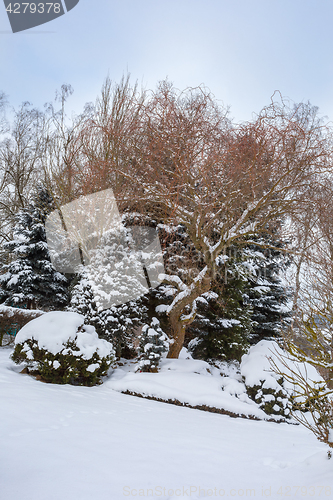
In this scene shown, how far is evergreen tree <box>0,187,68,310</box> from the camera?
36.5 ft

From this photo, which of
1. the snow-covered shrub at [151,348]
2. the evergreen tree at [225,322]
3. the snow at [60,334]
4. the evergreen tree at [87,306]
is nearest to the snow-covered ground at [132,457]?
the snow at [60,334]

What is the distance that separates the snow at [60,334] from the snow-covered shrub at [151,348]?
1.30 metres

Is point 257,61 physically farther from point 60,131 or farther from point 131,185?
point 60,131

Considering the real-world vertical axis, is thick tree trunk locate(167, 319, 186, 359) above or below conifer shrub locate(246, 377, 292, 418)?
above

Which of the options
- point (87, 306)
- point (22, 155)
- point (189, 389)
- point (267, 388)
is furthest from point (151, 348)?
point (22, 155)

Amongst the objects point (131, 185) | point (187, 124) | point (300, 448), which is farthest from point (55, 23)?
point (300, 448)

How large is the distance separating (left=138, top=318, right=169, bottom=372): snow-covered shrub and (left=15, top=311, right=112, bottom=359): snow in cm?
130

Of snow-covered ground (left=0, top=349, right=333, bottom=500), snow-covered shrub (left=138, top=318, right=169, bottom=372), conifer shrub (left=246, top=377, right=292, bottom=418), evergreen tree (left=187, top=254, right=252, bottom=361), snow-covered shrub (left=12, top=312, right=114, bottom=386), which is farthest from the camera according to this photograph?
evergreen tree (left=187, top=254, right=252, bottom=361)

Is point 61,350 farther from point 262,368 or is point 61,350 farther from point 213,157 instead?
point 213,157

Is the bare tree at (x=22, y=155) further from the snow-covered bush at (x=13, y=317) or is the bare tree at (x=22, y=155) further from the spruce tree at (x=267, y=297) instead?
the spruce tree at (x=267, y=297)

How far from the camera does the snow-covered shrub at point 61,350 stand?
18.6ft

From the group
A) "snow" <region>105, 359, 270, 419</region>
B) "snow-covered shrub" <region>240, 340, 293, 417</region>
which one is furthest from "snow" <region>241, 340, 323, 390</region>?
"snow" <region>105, 359, 270, 419</region>

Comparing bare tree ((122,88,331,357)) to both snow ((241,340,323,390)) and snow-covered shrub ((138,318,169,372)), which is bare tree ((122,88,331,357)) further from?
snow ((241,340,323,390))

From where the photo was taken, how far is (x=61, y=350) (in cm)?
579
